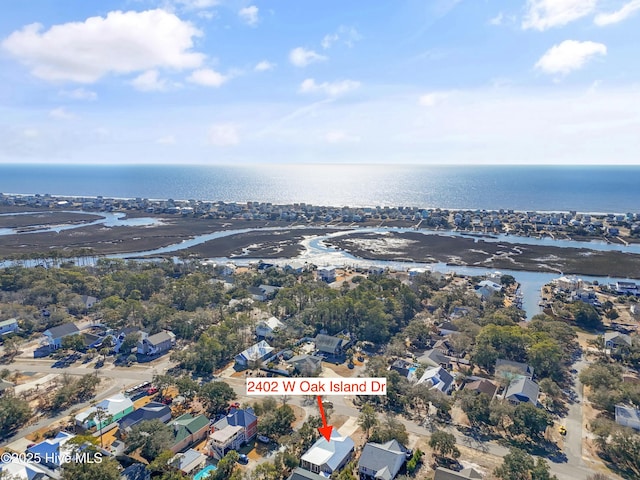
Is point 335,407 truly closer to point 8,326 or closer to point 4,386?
point 4,386

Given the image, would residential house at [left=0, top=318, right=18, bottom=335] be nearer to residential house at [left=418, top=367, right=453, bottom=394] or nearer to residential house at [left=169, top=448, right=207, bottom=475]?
residential house at [left=169, top=448, right=207, bottom=475]

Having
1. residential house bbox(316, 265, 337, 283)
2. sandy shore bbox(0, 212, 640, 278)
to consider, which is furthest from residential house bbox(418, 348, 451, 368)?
sandy shore bbox(0, 212, 640, 278)

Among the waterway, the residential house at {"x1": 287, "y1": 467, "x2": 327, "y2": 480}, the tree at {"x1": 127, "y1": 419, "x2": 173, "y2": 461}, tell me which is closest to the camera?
the residential house at {"x1": 287, "y1": 467, "x2": 327, "y2": 480}

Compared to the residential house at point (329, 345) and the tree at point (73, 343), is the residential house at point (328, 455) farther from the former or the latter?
the tree at point (73, 343)

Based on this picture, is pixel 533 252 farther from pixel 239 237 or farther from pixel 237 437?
pixel 237 437

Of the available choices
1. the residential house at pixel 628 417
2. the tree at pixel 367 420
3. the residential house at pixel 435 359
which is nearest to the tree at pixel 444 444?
the tree at pixel 367 420
